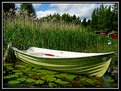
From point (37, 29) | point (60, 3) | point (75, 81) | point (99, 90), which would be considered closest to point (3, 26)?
point (37, 29)

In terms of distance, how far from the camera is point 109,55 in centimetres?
670

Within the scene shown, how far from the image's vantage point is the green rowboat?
6.65 meters

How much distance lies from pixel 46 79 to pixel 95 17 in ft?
6.05

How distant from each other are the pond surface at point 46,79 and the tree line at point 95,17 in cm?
113

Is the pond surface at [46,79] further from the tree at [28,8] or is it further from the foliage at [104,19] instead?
the tree at [28,8]

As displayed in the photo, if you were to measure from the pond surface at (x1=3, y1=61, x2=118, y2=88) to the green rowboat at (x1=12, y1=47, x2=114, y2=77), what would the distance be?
0.12 m

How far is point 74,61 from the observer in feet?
22.0

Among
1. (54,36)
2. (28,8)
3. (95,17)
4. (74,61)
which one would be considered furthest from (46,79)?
(95,17)

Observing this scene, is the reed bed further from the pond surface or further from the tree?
the pond surface

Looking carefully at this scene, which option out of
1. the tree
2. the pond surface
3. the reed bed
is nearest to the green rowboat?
the pond surface

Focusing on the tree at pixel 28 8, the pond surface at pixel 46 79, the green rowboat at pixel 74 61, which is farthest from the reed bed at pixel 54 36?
the pond surface at pixel 46 79

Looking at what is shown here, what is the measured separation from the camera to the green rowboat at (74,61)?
665 centimetres

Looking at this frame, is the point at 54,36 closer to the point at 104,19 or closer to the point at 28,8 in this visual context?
the point at 28,8

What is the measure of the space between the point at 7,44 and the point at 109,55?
2253 millimetres
